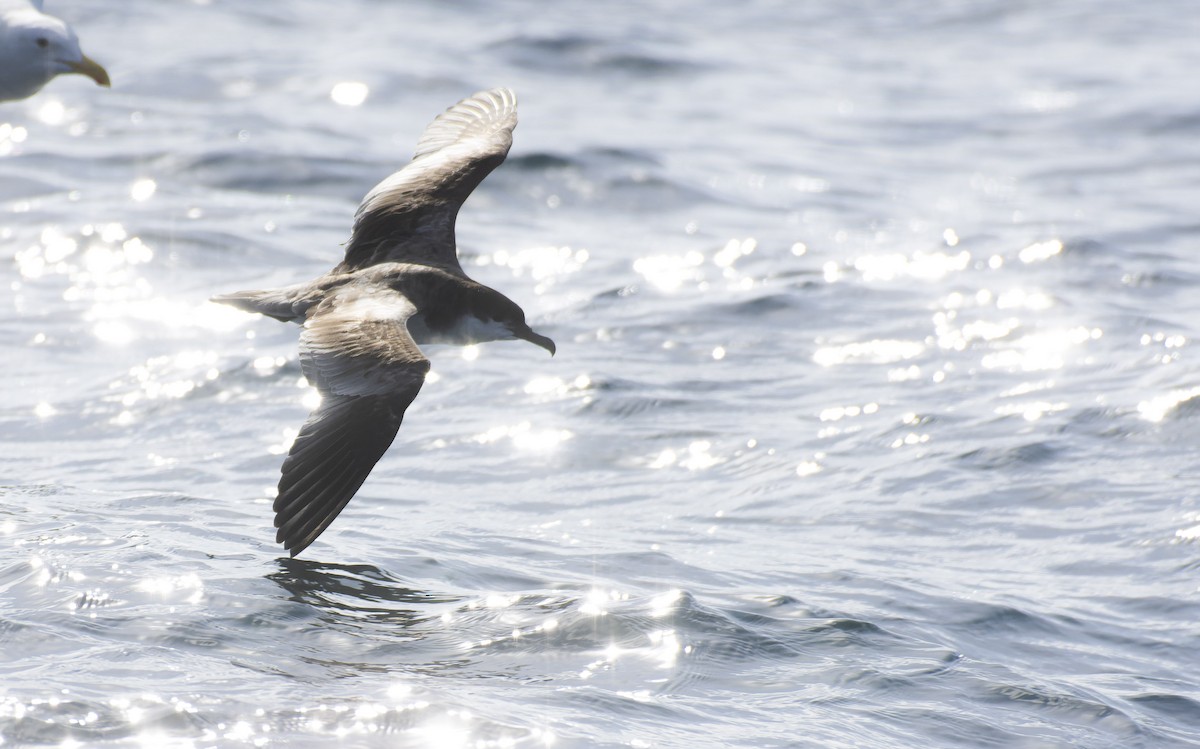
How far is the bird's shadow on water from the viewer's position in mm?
5902

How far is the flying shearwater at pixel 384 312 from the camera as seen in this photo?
5.96 meters

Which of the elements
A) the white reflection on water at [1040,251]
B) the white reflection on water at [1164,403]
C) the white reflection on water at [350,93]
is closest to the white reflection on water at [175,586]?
the white reflection on water at [1164,403]

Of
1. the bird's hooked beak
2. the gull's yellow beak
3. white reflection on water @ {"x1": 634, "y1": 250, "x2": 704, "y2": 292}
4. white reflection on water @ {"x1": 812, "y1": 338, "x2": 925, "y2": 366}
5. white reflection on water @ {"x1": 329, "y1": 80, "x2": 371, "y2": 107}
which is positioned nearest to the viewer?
the bird's hooked beak

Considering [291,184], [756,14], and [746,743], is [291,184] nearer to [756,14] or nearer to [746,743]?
[746,743]

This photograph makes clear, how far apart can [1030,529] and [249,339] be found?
499cm

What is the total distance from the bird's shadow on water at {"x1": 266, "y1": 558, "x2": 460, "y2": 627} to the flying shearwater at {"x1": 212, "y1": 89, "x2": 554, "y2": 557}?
0.86 ft

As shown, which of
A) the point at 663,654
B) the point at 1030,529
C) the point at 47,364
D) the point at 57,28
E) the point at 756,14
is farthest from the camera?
the point at 756,14

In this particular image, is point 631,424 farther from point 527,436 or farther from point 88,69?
point 88,69

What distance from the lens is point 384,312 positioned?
668 centimetres

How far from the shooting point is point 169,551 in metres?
6.36

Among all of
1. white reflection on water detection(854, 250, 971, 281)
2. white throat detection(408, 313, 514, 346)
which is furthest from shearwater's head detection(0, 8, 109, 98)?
white reflection on water detection(854, 250, 971, 281)

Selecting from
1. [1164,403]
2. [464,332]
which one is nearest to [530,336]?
[464,332]

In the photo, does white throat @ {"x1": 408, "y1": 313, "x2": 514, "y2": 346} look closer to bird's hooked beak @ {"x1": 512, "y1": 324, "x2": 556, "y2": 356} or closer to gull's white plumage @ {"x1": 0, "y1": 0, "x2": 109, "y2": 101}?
bird's hooked beak @ {"x1": 512, "y1": 324, "x2": 556, "y2": 356}

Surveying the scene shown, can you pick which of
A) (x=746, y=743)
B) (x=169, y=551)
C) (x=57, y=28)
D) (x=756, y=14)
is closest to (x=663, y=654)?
(x=746, y=743)
